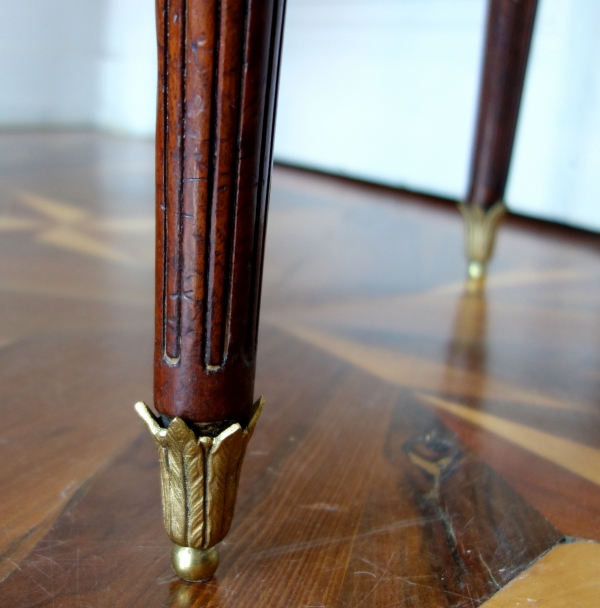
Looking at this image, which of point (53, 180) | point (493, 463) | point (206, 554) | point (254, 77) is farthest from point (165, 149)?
point (53, 180)

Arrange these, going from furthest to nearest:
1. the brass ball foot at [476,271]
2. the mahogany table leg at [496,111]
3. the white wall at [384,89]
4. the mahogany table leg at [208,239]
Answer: the white wall at [384,89], the brass ball foot at [476,271], the mahogany table leg at [496,111], the mahogany table leg at [208,239]

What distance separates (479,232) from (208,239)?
2.22 ft

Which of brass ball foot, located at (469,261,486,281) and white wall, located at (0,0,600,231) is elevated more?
white wall, located at (0,0,600,231)

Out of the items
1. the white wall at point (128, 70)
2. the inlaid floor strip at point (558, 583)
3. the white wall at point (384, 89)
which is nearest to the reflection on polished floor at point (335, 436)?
the inlaid floor strip at point (558, 583)

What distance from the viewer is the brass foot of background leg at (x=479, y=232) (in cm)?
88

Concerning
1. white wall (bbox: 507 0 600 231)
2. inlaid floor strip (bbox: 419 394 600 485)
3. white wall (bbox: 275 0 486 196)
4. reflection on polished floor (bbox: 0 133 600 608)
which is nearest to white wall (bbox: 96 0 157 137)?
white wall (bbox: 275 0 486 196)

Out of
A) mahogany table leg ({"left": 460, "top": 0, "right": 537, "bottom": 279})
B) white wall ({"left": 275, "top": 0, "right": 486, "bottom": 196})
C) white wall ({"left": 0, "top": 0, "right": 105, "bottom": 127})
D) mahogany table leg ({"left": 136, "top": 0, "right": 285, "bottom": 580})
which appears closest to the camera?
mahogany table leg ({"left": 136, "top": 0, "right": 285, "bottom": 580})

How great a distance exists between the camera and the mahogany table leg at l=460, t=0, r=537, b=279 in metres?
0.81

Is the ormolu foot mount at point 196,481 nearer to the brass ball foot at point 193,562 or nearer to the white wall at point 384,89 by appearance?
the brass ball foot at point 193,562

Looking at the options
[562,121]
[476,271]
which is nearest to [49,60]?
[562,121]

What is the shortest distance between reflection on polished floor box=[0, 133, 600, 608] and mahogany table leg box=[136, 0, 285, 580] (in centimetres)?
6

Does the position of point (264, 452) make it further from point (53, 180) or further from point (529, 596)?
point (53, 180)

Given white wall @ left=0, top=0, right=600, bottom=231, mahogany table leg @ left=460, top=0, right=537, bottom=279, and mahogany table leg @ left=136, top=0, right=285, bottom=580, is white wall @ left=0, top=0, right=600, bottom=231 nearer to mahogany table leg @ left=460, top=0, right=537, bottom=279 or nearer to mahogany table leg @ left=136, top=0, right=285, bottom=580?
mahogany table leg @ left=460, top=0, right=537, bottom=279

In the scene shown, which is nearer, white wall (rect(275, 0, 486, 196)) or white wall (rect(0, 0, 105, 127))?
white wall (rect(275, 0, 486, 196))
